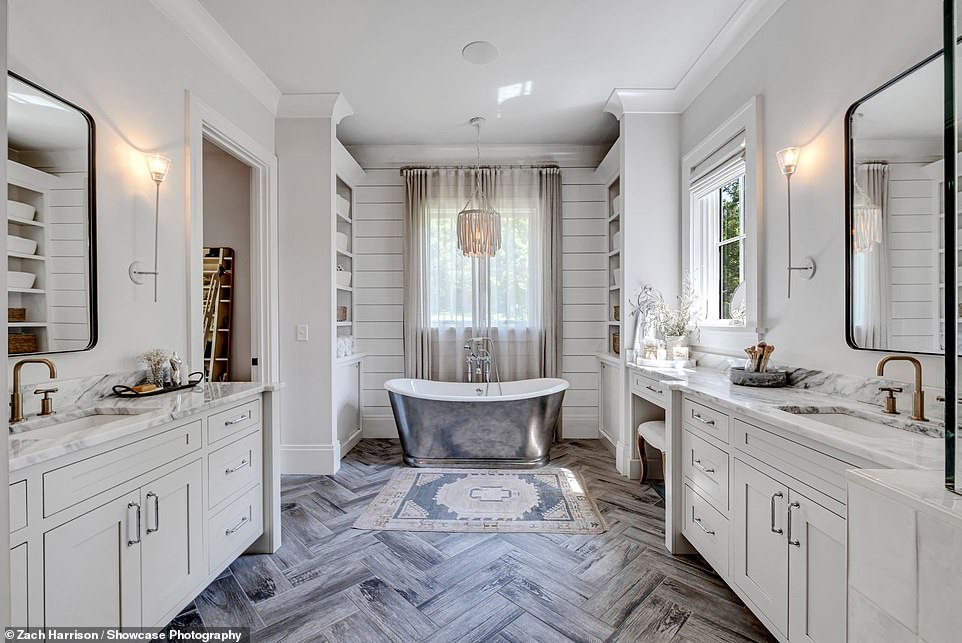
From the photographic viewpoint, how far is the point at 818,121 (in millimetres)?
2053

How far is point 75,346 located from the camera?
179cm

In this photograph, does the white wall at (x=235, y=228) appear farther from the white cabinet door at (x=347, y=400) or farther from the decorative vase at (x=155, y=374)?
the decorative vase at (x=155, y=374)

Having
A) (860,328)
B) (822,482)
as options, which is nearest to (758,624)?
(822,482)

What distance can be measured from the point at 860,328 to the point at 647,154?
222 centimetres

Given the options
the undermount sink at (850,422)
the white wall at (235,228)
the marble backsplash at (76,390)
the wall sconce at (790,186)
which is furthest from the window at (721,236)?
the white wall at (235,228)

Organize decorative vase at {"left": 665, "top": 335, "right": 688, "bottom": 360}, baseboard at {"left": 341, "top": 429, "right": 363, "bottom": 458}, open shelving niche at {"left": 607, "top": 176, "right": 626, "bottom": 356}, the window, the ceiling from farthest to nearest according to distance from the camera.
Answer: open shelving niche at {"left": 607, "top": 176, "right": 626, "bottom": 356} → baseboard at {"left": 341, "top": 429, "right": 363, "bottom": 458} → decorative vase at {"left": 665, "top": 335, "right": 688, "bottom": 360} → the window → the ceiling

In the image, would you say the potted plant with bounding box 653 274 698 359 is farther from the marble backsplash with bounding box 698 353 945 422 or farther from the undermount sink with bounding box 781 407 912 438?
the undermount sink with bounding box 781 407 912 438

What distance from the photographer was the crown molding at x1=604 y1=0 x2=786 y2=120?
2455 mm

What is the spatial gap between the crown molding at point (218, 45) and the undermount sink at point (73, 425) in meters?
2.05

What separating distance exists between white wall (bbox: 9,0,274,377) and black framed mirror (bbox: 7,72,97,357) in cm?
6

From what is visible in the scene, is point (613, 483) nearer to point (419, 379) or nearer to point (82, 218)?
point (419, 379)

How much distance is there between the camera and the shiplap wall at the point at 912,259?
1.47 m

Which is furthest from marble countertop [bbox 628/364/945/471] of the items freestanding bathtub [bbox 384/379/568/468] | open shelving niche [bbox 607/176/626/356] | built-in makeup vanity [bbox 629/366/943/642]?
open shelving niche [bbox 607/176/626/356]

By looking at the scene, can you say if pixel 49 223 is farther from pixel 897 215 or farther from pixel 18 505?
pixel 897 215
